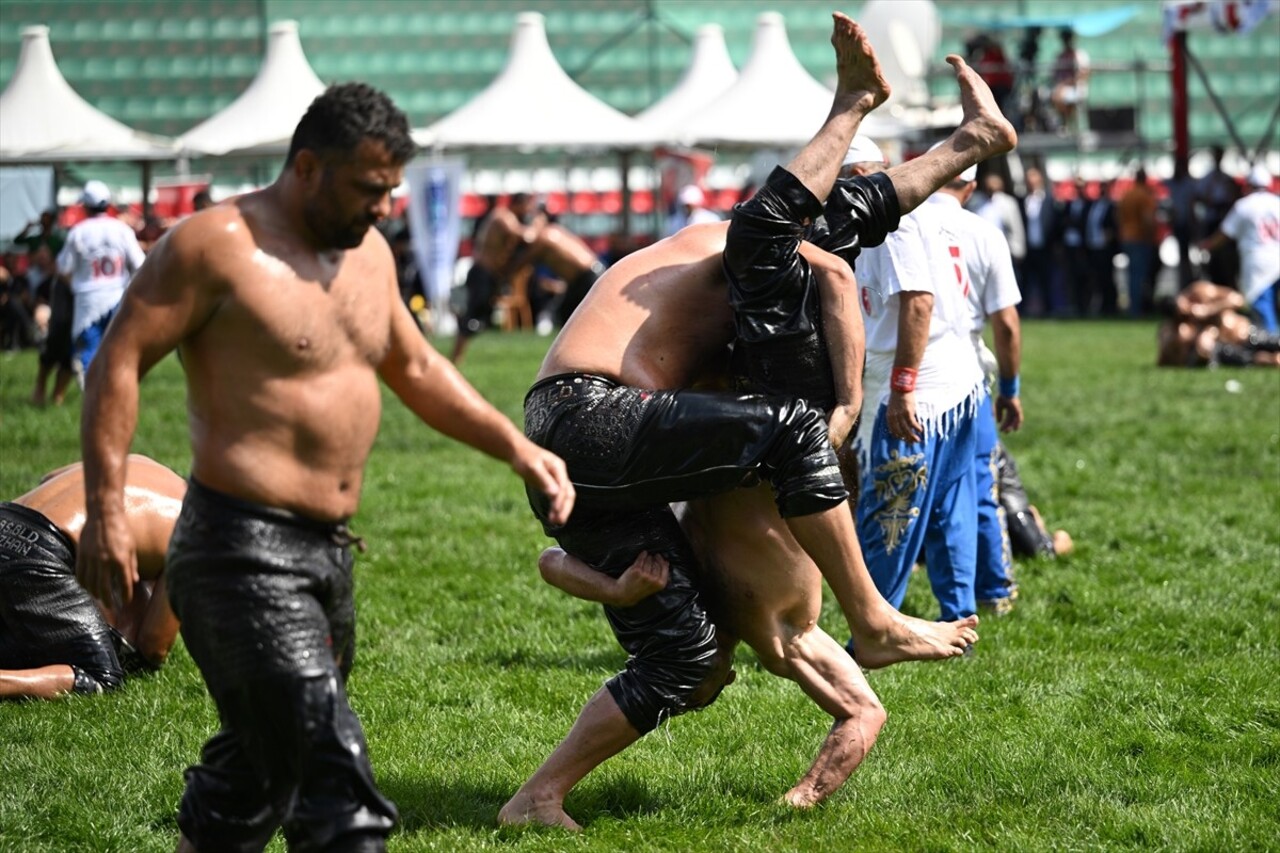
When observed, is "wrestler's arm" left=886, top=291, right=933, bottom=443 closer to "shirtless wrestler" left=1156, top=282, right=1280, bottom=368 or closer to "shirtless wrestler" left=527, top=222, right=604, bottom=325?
"shirtless wrestler" left=527, top=222, right=604, bottom=325

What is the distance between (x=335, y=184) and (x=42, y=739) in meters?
Answer: 2.78

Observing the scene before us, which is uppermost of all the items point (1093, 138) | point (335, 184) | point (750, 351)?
point (335, 184)

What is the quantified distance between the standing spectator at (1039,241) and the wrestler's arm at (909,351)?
20868 millimetres

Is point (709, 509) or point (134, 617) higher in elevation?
point (709, 509)

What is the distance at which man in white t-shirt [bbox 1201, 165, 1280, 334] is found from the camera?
18.5 meters

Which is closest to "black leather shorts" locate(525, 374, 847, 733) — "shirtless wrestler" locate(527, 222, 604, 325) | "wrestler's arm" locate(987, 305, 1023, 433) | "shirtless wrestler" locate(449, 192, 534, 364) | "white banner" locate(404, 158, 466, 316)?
"wrestler's arm" locate(987, 305, 1023, 433)

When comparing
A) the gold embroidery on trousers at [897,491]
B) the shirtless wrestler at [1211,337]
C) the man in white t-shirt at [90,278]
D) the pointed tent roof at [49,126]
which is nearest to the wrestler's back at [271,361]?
the gold embroidery on trousers at [897,491]

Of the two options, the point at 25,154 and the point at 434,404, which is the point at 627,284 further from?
the point at 25,154

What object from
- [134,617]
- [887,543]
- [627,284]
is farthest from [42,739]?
[887,543]

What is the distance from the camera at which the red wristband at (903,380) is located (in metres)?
5.98

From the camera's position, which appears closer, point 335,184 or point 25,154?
point 335,184

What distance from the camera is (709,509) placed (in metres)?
4.56

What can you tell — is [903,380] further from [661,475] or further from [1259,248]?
[1259,248]

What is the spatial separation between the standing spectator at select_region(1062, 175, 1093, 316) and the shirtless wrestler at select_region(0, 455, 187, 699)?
22.0m
